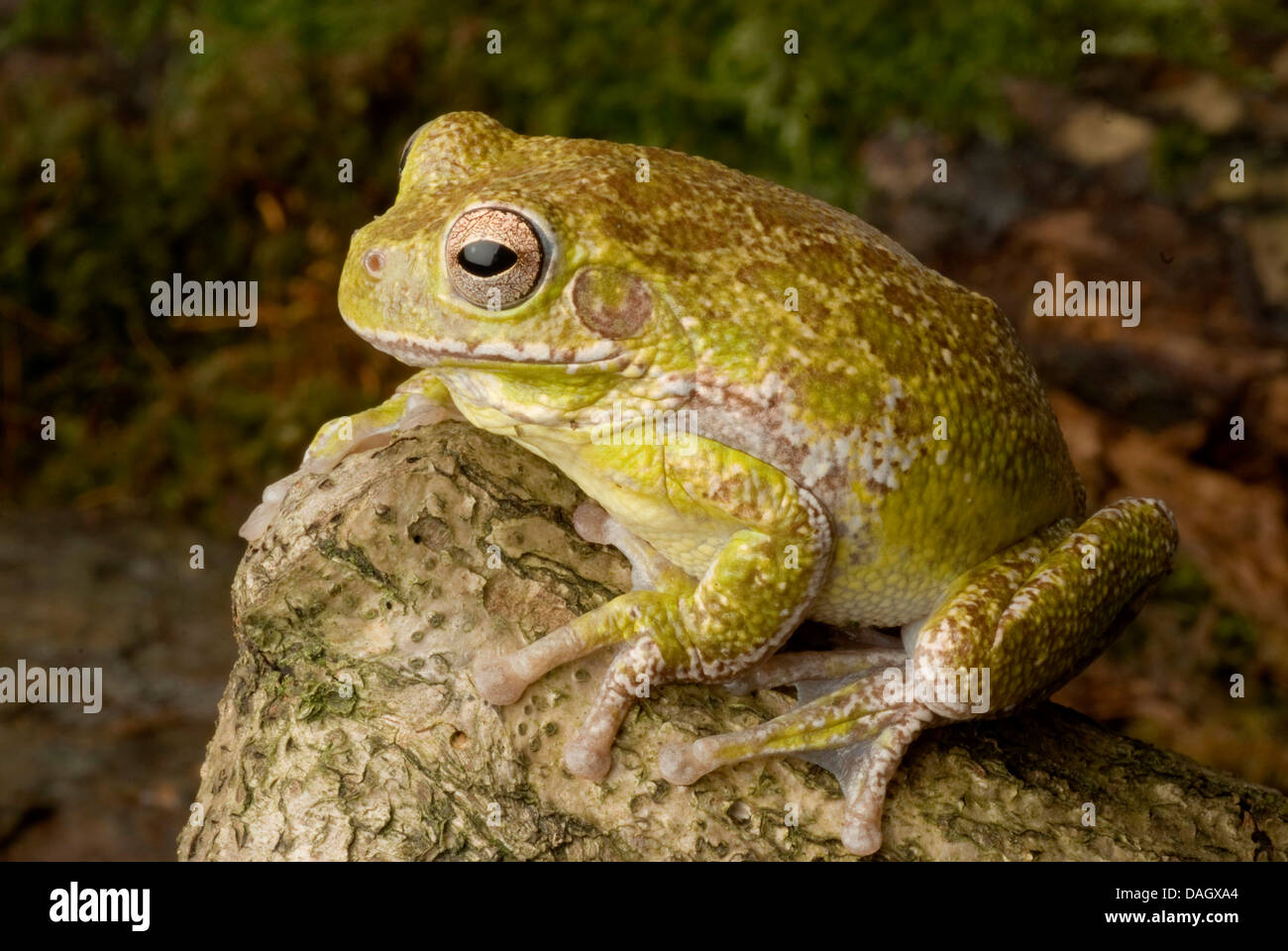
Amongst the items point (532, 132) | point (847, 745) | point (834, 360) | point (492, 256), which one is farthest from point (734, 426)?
point (532, 132)

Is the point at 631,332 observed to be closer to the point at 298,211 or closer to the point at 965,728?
the point at 965,728

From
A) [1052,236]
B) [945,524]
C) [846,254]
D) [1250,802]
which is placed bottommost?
[1250,802]

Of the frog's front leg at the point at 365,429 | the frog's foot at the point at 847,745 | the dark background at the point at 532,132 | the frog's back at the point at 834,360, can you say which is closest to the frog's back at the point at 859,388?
the frog's back at the point at 834,360

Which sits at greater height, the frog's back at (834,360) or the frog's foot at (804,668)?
the frog's back at (834,360)

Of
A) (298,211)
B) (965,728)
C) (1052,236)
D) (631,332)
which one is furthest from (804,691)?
(298,211)

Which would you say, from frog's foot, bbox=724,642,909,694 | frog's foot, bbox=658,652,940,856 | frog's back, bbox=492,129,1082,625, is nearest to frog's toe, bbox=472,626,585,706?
frog's foot, bbox=658,652,940,856

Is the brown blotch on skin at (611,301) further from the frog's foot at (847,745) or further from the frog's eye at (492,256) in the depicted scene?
the frog's foot at (847,745)

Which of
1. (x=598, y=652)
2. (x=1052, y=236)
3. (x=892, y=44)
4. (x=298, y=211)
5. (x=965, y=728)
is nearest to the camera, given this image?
(x=598, y=652)

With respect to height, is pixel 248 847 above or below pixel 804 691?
below
